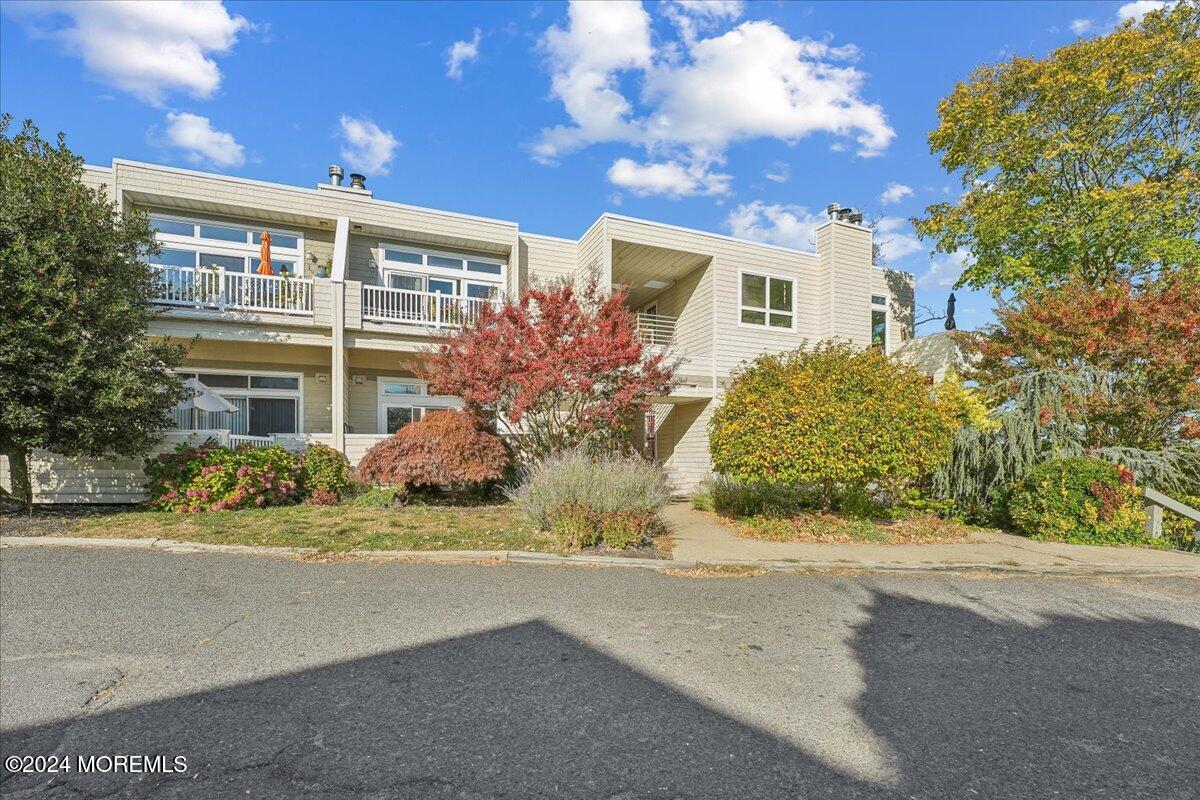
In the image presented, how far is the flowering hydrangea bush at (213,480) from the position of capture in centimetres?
905

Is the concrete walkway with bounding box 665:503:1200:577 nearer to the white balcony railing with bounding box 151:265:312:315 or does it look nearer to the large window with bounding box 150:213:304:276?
the white balcony railing with bounding box 151:265:312:315

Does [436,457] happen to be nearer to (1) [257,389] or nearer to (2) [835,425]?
(1) [257,389]

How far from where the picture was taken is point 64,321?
7.72m

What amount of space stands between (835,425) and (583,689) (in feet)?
20.8

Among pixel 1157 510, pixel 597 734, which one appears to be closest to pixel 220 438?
pixel 597 734

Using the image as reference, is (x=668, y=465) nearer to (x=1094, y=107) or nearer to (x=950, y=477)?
(x=950, y=477)

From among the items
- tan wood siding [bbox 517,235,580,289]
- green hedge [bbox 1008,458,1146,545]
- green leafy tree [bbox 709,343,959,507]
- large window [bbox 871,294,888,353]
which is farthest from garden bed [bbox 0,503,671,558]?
large window [bbox 871,294,888,353]

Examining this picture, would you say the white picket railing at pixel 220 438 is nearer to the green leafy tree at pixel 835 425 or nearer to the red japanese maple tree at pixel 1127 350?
the green leafy tree at pixel 835 425

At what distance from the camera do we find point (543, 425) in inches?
430

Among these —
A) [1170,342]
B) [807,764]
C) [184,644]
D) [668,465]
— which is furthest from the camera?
[668,465]

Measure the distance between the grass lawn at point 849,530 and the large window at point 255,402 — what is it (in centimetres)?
1136

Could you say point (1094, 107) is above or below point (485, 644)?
above

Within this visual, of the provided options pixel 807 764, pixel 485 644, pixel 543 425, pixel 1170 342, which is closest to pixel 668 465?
pixel 543 425

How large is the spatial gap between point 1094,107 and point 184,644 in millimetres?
20323
